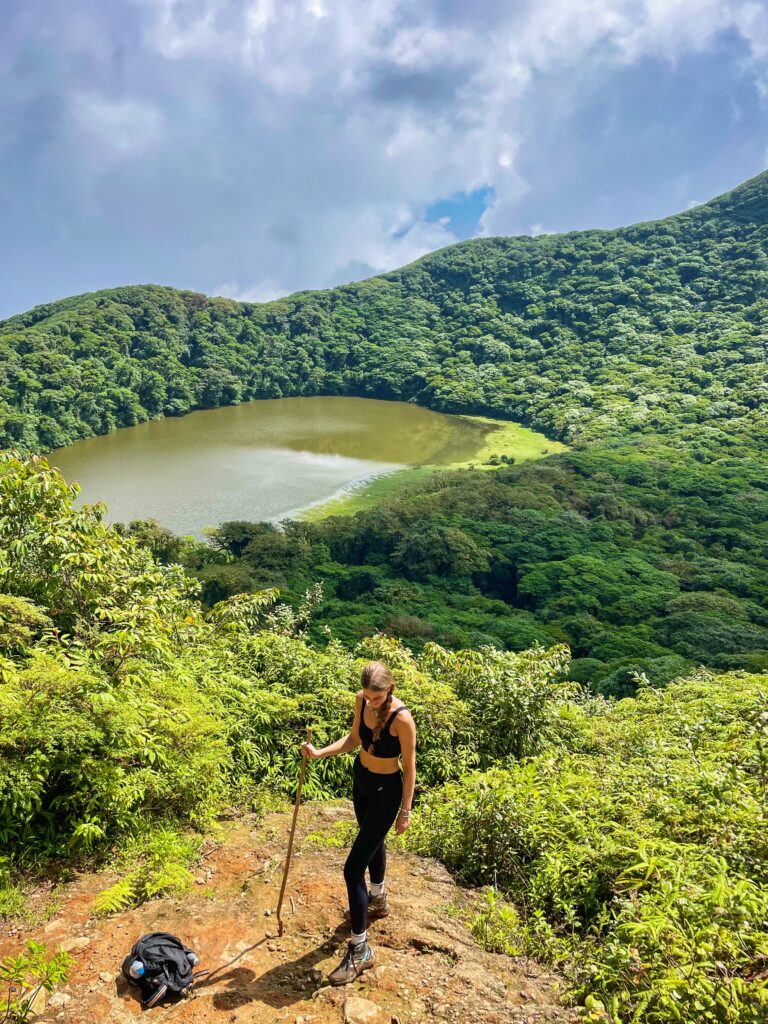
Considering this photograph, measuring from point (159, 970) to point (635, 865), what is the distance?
2504 millimetres

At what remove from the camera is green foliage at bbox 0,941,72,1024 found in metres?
2.53

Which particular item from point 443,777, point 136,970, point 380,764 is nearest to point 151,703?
point 136,970

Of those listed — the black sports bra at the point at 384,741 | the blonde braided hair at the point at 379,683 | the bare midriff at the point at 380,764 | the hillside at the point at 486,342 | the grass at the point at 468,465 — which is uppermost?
the hillside at the point at 486,342

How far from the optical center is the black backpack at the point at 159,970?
9.44 ft

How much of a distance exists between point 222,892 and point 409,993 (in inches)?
56.4

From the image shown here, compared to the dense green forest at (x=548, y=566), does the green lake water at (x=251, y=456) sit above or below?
above

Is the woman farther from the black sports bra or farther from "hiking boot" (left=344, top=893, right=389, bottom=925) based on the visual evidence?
"hiking boot" (left=344, top=893, right=389, bottom=925)

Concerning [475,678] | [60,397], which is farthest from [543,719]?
[60,397]

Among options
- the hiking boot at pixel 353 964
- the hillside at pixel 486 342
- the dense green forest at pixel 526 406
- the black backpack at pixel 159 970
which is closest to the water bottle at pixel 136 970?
the black backpack at pixel 159 970

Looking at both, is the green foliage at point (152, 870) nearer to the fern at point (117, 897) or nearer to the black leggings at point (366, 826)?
the fern at point (117, 897)

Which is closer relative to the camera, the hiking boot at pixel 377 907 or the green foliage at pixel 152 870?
the green foliage at pixel 152 870

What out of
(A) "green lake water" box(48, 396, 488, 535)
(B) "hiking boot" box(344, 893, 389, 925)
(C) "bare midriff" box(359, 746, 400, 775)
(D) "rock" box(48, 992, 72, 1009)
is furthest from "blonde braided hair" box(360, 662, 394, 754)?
(A) "green lake water" box(48, 396, 488, 535)

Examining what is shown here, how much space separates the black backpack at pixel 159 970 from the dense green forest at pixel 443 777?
479 millimetres

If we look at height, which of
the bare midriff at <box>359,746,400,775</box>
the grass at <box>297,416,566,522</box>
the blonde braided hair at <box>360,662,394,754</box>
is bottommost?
the bare midriff at <box>359,746,400,775</box>
